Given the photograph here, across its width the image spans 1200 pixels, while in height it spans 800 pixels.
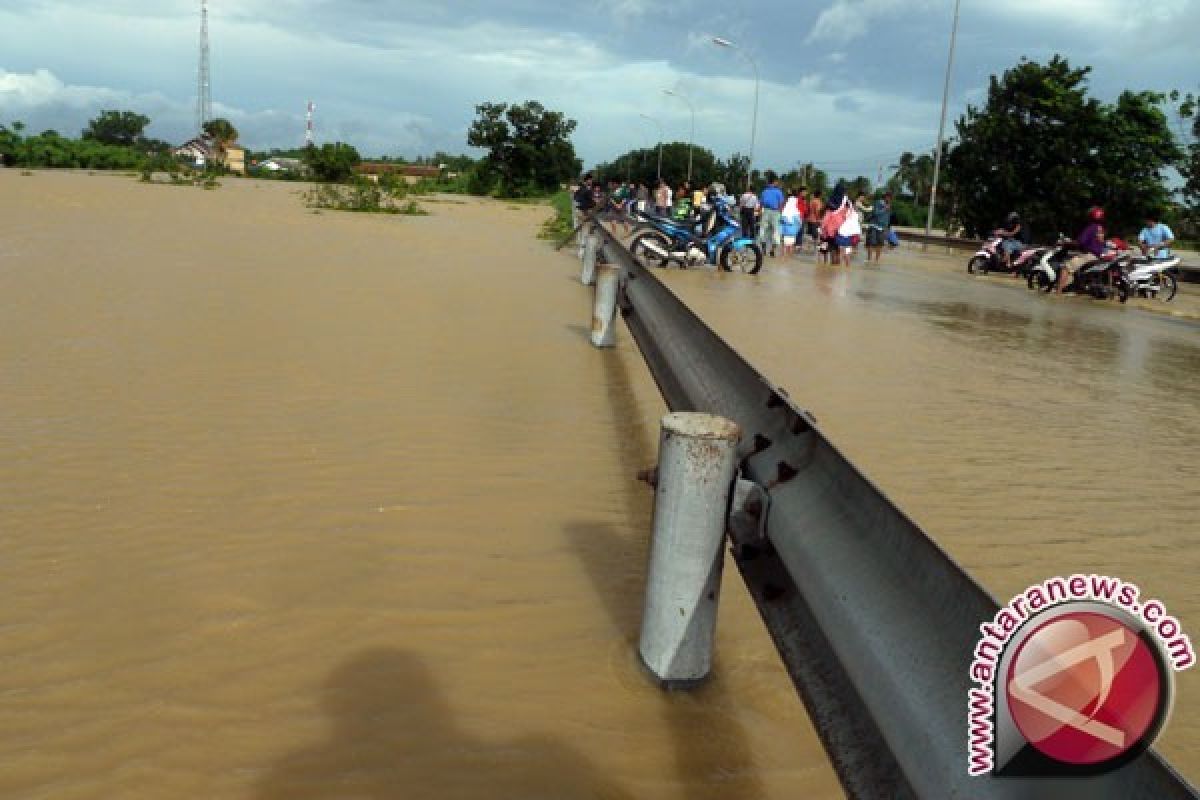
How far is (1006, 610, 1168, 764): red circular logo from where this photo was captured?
1.01 meters

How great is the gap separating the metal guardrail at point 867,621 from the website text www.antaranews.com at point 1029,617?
27 mm

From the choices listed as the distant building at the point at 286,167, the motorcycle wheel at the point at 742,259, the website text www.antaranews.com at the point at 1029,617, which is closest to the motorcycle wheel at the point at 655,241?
the motorcycle wheel at the point at 742,259

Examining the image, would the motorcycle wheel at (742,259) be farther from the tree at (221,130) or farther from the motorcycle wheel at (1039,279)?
the tree at (221,130)

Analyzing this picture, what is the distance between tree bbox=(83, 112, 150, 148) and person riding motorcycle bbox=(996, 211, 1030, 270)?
424 ft

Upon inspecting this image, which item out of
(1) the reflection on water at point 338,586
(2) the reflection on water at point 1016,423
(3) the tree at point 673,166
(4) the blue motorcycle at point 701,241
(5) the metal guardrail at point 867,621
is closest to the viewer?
(5) the metal guardrail at point 867,621

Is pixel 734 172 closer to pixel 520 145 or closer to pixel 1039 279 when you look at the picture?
pixel 520 145

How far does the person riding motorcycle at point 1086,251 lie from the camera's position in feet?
57.1

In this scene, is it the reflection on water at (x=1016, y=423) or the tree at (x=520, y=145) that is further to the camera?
the tree at (x=520, y=145)

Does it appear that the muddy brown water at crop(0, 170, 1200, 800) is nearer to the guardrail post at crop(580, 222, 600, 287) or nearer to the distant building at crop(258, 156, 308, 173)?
the guardrail post at crop(580, 222, 600, 287)

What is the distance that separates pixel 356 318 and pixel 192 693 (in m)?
6.14

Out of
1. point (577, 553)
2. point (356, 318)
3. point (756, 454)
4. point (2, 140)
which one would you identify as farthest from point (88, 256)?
point (2, 140)

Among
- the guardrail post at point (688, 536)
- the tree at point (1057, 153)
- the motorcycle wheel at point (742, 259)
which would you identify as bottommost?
the guardrail post at point (688, 536)

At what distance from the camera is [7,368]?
5750 millimetres

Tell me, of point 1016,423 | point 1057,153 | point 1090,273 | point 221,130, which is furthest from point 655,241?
point 221,130
